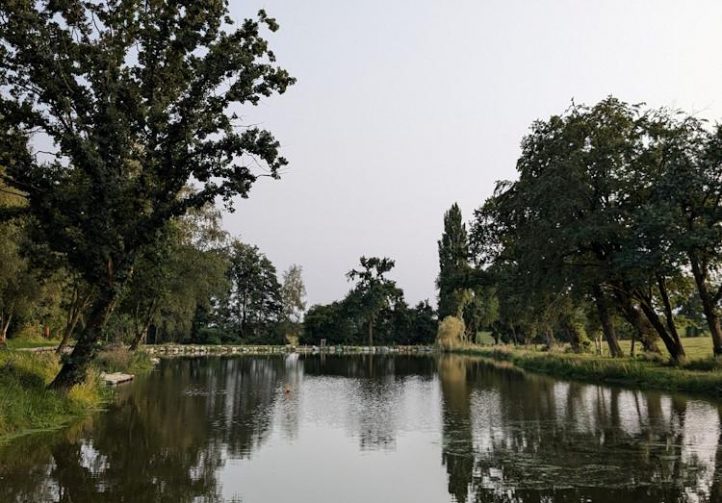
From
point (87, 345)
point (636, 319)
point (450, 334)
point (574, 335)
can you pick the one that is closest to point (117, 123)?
point (87, 345)

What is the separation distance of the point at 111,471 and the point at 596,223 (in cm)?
2413

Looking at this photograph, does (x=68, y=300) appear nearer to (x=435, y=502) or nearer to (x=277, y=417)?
(x=277, y=417)

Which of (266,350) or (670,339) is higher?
(670,339)

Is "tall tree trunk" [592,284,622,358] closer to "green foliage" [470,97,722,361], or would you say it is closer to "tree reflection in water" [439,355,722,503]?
"green foliage" [470,97,722,361]

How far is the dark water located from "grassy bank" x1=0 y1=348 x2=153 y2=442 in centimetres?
67

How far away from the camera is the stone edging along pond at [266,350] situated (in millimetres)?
67188

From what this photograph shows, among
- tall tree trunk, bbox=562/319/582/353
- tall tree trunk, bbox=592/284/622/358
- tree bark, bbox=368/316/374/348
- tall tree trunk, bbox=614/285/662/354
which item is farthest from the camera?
tree bark, bbox=368/316/374/348

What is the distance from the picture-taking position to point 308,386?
30.0 meters

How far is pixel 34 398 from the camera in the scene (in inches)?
646

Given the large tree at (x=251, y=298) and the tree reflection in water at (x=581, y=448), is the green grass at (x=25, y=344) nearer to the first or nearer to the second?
the tree reflection in water at (x=581, y=448)

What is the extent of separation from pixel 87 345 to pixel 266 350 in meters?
62.4

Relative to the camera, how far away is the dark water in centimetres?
988

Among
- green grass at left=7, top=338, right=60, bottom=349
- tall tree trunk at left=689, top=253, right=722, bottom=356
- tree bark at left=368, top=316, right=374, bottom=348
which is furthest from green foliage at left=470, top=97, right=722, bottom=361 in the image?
tree bark at left=368, top=316, right=374, bottom=348

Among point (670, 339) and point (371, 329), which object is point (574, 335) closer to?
point (670, 339)
